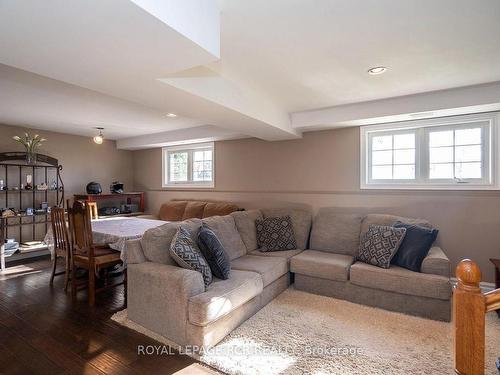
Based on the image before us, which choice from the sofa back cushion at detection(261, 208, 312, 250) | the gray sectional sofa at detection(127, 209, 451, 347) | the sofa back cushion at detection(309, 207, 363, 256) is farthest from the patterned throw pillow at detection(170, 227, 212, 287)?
the sofa back cushion at detection(309, 207, 363, 256)

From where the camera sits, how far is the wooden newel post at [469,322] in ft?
2.79

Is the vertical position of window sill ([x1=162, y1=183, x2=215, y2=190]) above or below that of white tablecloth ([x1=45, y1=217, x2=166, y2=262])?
above

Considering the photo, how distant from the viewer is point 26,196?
5.00m

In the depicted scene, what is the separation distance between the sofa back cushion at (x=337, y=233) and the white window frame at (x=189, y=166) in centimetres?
236

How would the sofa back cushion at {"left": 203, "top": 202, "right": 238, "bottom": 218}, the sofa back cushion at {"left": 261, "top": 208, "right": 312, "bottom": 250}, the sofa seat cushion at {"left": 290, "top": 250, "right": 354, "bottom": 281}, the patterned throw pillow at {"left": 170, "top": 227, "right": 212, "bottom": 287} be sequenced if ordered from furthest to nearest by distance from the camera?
the sofa back cushion at {"left": 203, "top": 202, "right": 238, "bottom": 218}, the sofa back cushion at {"left": 261, "top": 208, "right": 312, "bottom": 250}, the sofa seat cushion at {"left": 290, "top": 250, "right": 354, "bottom": 281}, the patterned throw pillow at {"left": 170, "top": 227, "right": 212, "bottom": 287}

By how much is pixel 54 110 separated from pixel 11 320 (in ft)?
8.76

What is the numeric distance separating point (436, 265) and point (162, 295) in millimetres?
2676

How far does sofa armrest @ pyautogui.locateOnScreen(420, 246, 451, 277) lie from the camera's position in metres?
2.73

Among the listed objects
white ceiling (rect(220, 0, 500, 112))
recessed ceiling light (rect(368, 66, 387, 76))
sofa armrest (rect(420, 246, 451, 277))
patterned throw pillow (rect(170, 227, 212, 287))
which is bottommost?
sofa armrest (rect(420, 246, 451, 277))

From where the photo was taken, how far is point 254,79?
2736 millimetres

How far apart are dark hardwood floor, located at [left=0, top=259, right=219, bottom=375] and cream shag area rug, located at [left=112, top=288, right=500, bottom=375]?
16 cm

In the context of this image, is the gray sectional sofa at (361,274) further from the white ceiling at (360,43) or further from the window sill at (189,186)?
the window sill at (189,186)

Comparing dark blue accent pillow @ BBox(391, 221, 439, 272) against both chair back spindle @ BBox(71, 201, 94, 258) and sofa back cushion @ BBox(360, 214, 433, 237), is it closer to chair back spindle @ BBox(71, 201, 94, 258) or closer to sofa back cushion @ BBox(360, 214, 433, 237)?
sofa back cushion @ BBox(360, 214, 433, 237)

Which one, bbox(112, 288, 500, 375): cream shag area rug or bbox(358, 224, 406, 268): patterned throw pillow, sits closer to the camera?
bbox(112, 288, 500, 375): cream shag area rug
